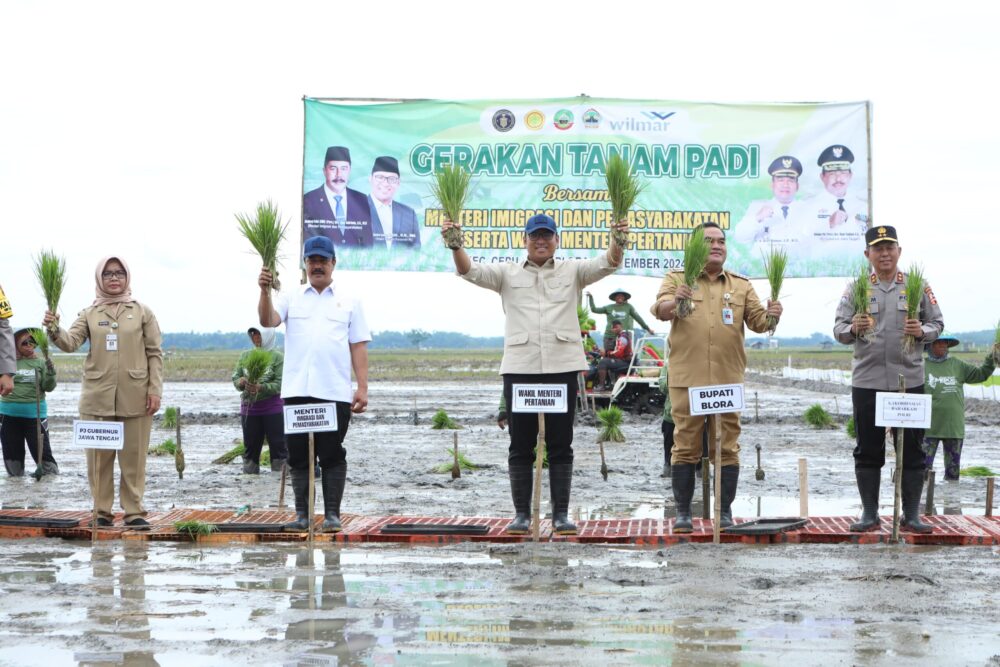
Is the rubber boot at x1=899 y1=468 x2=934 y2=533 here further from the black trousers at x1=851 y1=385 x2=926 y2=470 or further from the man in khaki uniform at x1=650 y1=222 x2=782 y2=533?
the man in khaki uniform at x1=650 y1=222 x2=782 y2=533

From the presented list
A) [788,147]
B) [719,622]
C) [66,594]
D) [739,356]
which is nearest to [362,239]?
[788,147]

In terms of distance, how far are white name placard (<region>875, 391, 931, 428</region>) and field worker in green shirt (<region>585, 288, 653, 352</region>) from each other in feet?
40.1

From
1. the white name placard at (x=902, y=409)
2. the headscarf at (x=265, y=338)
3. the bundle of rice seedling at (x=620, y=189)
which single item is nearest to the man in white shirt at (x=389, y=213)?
the headscarf at (x=265, y=338)

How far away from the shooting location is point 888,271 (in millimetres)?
7406

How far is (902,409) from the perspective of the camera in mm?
6926

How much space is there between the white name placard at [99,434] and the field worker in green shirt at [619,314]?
40.6ft

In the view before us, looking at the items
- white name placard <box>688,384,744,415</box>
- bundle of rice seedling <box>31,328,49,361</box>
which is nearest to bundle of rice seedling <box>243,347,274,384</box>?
bundle of rice seedling <box>31,328,49,361</box>

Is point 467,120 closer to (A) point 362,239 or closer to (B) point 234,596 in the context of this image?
(A) point 362,239

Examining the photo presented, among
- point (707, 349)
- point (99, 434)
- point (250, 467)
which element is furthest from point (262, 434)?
point (707, 349)

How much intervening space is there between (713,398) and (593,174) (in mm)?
7011

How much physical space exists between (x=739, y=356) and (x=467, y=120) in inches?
288

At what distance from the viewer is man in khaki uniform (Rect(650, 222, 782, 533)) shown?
732 centimetres

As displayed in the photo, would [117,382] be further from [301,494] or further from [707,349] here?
[707,349]

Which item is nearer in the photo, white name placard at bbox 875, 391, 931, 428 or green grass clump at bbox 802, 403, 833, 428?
white name placard at bbox 875, 391, 931, 428
